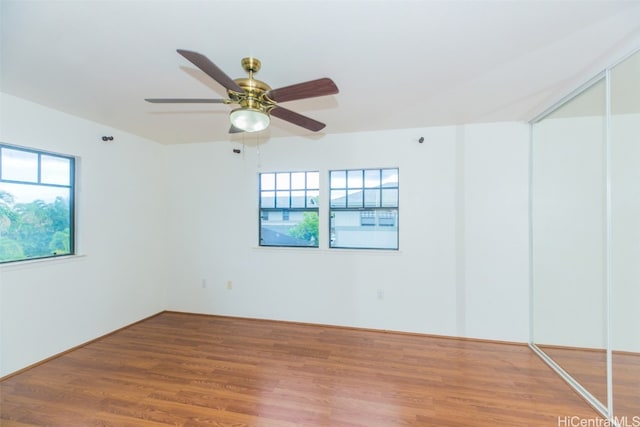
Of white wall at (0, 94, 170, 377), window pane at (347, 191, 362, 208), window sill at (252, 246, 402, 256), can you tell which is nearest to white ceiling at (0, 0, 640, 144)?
white wall at (0, 94, 170, 377)

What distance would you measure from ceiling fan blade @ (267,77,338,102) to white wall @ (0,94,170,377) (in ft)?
8.60

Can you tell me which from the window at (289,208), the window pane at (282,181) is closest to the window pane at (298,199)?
the window at (289,208)

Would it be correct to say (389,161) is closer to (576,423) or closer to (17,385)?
(576,423)

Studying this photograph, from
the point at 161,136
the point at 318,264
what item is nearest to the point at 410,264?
the point at 318,264

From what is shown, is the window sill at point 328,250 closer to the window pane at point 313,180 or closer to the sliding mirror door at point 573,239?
the window pane at point 313,180

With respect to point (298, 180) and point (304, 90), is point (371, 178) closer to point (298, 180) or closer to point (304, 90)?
point (298, 180)

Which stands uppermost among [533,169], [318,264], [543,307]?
[533,169]

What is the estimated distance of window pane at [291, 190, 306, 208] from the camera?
3809mm

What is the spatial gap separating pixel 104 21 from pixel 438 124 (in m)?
3.13

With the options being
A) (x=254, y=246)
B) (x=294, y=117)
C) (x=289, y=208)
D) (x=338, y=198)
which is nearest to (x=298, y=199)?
(x=289, y=208)

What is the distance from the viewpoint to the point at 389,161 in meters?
3.46

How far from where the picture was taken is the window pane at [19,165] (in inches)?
97.5

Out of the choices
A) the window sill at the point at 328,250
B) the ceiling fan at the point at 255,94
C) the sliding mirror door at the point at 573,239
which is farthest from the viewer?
the window sill at the point at 328,250

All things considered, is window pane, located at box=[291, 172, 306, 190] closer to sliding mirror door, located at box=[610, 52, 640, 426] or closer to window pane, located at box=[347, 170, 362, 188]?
window pane, located at box=[347, 170, 362, 188]
